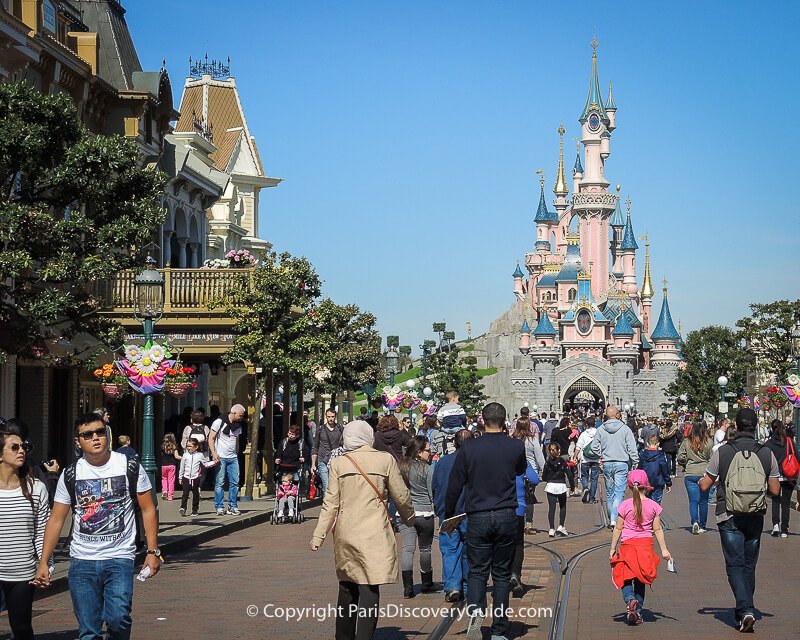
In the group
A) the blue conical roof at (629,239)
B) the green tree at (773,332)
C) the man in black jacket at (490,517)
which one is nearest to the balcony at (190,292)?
the man in black jacket at (490,517)

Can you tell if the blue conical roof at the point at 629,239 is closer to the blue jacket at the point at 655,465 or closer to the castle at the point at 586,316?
the castle at the point at 586,316

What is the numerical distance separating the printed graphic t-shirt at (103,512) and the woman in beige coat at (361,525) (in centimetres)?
155

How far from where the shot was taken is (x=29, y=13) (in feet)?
79.6

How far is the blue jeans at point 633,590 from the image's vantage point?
35.2 feet

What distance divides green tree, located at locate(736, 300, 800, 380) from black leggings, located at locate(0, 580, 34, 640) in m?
55.0

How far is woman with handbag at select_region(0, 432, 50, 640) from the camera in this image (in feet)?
27.0

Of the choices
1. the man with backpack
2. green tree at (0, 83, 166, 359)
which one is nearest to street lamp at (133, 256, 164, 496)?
green tree at (0, 83, 166, 359)

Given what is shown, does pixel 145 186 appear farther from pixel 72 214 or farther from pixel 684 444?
pixel 684 444

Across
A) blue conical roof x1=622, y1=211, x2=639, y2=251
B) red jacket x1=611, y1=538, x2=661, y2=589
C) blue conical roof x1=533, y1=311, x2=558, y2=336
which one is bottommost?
red jacket x1=611, y1=538, x2=661, y2=589

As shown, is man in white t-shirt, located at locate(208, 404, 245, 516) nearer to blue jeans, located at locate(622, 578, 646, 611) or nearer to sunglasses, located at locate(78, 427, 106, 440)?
blue jeans, located at locate(622, 578, 646, 611)

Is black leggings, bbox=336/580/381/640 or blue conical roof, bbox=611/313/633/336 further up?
blue conical roof, bbox=611/313/633/336

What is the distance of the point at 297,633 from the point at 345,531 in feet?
5.51

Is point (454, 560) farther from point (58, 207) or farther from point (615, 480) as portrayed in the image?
point (615, 480)

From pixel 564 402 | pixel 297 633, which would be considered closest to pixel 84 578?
pixel 297 633
